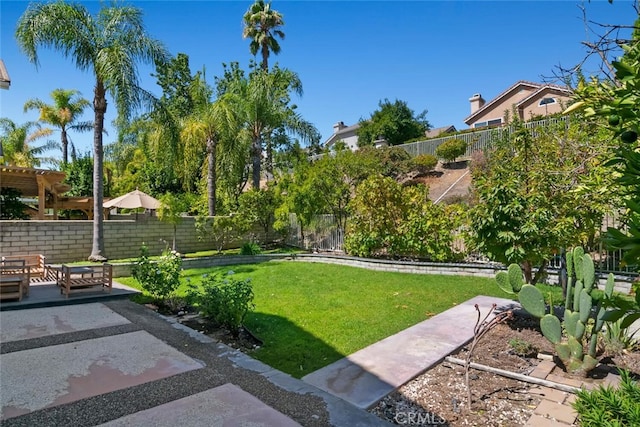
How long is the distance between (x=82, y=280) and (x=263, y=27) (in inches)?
932

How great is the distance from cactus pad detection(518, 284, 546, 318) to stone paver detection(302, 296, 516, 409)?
109cm

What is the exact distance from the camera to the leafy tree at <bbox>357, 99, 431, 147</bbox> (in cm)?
3928

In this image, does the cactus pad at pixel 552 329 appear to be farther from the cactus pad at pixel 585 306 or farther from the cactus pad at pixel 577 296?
the cactus pad at pixel 577 296

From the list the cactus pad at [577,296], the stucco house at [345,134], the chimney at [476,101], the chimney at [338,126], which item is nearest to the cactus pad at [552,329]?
the cactus pad at [577,296]

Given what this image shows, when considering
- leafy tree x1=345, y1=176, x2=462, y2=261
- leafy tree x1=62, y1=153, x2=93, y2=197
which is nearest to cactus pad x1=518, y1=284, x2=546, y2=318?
leafy tree x1=345, y1=176, x2=462, y2=261

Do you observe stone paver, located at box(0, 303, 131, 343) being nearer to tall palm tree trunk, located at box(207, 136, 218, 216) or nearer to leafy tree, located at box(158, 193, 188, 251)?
leafy tree, located at box(158, 193, 188, 251)

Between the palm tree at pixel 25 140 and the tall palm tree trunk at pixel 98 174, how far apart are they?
69.5 ft

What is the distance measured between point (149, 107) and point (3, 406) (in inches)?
473

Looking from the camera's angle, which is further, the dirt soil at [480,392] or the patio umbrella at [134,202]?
the patio umbrella at [134,202]

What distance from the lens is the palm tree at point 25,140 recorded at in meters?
28.4

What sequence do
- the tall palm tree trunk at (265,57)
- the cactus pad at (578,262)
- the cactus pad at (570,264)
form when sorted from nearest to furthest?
the cactus pad at (578,262)
the cactus pad at (570,264)
the tall palm tree trunk at (265,57)

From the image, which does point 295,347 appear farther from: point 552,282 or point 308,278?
point 552,282

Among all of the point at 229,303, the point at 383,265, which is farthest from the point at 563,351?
the point at 383,265

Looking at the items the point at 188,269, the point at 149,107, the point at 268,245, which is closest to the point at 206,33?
the point at 149,107
